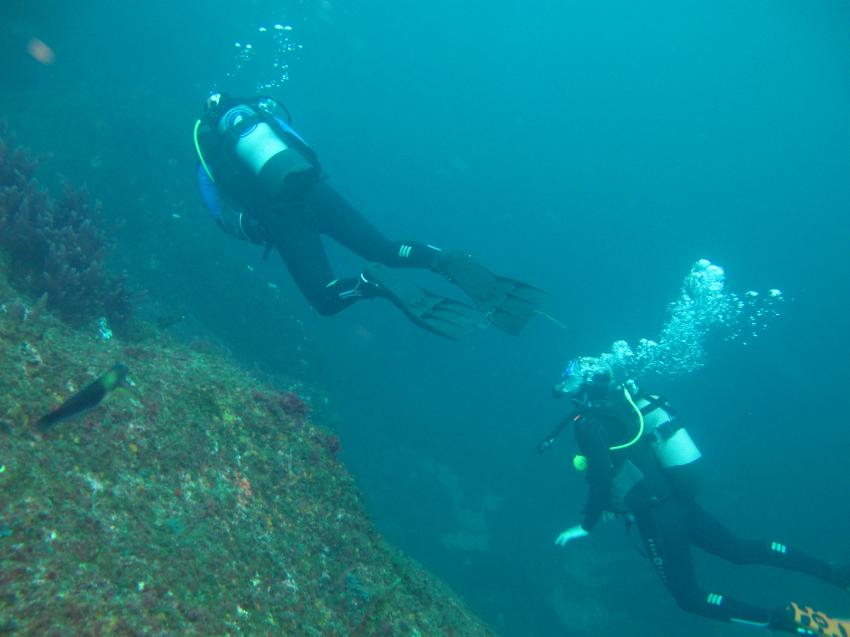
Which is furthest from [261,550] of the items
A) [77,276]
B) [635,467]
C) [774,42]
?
[774,42]

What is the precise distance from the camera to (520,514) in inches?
693

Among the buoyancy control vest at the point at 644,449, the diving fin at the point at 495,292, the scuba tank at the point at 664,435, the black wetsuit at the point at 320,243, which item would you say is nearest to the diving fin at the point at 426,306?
the diving fin at the point at 495,292

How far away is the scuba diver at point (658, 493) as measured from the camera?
694 centimetres

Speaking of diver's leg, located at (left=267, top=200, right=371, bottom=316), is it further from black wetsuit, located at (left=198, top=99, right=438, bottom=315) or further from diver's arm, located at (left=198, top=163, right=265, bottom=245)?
diver's arm, located at (left=198, top=163, right=265, bottom=245)

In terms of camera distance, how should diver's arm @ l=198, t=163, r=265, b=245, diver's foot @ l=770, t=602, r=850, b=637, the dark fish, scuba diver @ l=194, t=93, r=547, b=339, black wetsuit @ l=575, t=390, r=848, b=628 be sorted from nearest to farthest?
the dark fish
scuba diver @ l=194, t=93, r=547, b=339
diver's arm @ l=198, t=163, r=265, b=245
diver's foot @ l=770, t=602, r=850, b=637
black wetsuit @ l=575, t=390, r=848, b=628

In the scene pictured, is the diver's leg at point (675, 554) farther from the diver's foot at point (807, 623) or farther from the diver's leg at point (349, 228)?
the diver's leg at point (349, 228)

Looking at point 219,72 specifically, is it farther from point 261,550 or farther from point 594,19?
point 594,19

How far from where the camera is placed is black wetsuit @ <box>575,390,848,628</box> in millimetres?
6910

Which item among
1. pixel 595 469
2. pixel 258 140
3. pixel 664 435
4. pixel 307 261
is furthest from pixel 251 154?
pixel 664 435

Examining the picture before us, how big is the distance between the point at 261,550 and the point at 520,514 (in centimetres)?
1618

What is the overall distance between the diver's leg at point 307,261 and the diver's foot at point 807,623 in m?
7.54

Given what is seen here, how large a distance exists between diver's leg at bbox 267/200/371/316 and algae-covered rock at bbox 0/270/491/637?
1.42 m

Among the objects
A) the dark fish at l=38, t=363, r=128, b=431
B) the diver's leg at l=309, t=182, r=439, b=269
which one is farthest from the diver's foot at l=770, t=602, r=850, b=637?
the dark fish at l=38, t=363, r=128, b=431

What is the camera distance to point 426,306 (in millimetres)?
5047
